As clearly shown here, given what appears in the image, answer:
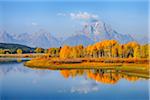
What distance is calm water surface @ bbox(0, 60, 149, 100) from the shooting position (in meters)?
7.91

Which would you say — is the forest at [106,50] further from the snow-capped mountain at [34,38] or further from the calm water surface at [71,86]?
Answer: the calm water surface at [71,86]

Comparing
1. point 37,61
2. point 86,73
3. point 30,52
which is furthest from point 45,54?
point 86,73

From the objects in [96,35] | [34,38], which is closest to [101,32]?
[96,35]

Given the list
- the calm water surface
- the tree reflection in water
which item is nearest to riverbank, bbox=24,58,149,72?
the tree reflection in water

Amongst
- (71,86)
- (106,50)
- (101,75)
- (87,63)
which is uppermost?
(106,50)

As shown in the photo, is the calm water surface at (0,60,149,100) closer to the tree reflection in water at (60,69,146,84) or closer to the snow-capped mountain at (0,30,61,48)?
the tree reflection in water at (60,69,146,84)

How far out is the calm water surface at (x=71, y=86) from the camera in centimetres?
791

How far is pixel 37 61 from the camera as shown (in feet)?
44.0

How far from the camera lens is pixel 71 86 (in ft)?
30.1

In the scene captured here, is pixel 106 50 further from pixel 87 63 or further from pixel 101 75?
pixel 101 75

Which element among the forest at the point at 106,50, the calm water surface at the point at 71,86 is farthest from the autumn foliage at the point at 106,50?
the calm water surface at the point at 71,86

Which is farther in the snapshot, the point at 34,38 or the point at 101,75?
the point at 34,38

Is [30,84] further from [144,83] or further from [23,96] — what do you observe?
[144,83]

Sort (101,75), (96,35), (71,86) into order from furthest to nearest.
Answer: (96,35), (101,75), (71,86)
